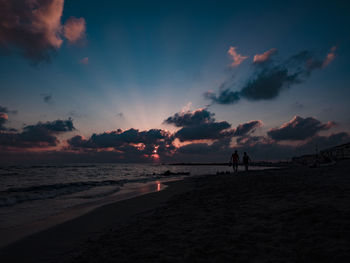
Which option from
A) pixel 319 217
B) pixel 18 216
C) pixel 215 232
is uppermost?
pixel 319 217

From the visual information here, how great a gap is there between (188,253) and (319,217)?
343cm

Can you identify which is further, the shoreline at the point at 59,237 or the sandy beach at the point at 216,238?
the shoreline at the point at 59,237

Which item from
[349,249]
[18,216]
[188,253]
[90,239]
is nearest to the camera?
[349,249]

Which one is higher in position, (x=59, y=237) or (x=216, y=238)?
(x=216, y=238)

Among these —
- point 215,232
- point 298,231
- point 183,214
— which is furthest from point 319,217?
point 183,214

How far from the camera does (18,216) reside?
9.94 metres

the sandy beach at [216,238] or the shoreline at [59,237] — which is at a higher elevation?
the sandy beach at [216,238]

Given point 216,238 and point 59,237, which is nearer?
point 216,238

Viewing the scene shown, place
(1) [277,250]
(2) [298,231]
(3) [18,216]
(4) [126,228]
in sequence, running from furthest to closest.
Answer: (3) [18,216] < (4) [126,228] < (2) [298,231] < (1) [277,250]

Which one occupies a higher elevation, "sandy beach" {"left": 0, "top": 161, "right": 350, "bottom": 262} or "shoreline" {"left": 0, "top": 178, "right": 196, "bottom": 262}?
"sandy beach" {"left": 0, "top": 161, "right": 350, "bottom": 262}

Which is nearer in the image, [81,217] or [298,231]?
[298,231]

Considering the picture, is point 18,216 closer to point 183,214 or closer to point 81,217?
point 81,217

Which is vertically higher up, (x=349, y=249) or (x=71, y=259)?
(x=349, y=249)

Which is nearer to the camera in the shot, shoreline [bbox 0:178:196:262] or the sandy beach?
the sandy beach
